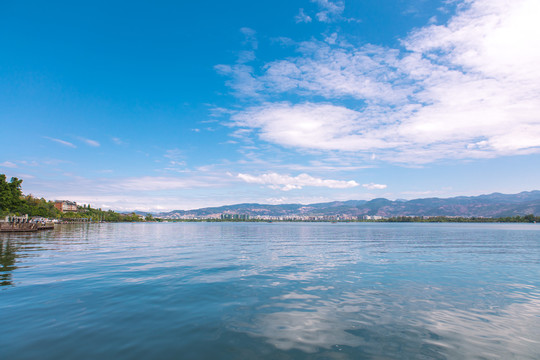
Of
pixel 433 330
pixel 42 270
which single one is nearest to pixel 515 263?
pixel 433 330

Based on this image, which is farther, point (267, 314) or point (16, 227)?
point (16, 227)

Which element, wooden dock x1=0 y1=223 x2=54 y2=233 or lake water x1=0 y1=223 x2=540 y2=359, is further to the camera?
wooden dock x1=0 y1=223 x2=54 y2=233

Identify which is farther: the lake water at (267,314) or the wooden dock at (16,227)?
the wooden dock at (16,227)

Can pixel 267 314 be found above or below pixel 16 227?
below

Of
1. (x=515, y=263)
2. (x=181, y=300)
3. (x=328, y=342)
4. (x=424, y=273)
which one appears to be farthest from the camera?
(x=515, y=263)

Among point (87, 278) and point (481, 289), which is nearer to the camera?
point (481, 289)

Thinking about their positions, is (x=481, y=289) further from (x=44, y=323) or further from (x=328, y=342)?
(x=44, y=323)

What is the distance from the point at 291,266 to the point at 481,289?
1549 centimetres

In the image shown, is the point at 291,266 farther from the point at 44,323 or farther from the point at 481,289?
the point at 44,323

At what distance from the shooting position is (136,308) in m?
14.8

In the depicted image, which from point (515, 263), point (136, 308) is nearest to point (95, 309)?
point (136, 308)

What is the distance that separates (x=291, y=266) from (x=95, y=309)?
18.0m

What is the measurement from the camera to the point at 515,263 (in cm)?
3111

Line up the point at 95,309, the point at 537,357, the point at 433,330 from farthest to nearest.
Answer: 1. the point at 95,309
2. the point at 433,330
3. the point at 537,357
